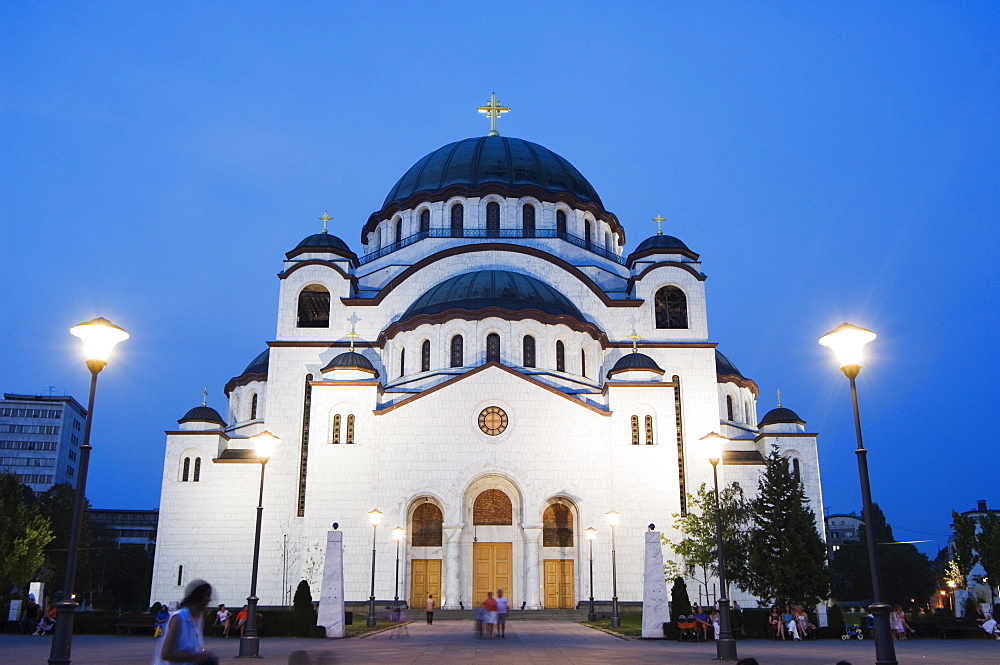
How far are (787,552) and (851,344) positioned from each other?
57.8ft

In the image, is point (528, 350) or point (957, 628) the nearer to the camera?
point (957, 628)

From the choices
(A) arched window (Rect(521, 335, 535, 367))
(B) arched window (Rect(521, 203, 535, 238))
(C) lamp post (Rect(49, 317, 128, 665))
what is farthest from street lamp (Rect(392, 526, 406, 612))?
(C) lamp post (Rect(49, 317, 128, 665))

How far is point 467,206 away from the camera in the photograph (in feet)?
143

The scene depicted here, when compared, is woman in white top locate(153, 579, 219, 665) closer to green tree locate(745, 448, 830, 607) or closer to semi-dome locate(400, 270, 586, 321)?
green tree locate(745, 448, 830, 607)

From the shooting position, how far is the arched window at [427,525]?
109 ft

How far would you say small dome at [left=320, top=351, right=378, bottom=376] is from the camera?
35.2m

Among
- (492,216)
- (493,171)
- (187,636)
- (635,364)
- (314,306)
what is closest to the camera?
(187,636)

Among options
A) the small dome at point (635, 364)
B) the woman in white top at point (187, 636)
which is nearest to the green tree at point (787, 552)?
the small dome at point (635, 364)

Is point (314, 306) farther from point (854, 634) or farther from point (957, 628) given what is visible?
point (957, 628)

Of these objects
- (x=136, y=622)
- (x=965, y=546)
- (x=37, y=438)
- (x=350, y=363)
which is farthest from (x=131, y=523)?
(x=965, y=546)

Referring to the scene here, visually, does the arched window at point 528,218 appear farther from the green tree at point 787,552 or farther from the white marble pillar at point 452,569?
the green tree at point 787,552

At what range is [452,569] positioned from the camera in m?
31.8

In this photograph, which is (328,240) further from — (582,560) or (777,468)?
(777,468)

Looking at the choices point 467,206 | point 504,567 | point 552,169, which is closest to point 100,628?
point 504,567
